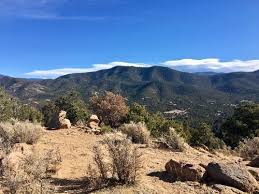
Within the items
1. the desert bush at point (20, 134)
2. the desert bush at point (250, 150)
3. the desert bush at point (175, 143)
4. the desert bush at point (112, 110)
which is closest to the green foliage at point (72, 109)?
the desert bush at point (112, 110)

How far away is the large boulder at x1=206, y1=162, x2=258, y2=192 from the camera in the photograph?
360 inches

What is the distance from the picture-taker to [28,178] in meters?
8.80

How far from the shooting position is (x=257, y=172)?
10156 mm

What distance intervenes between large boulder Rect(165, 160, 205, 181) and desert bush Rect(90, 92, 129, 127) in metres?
17.7

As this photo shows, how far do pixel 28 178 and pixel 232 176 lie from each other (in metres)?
5.04

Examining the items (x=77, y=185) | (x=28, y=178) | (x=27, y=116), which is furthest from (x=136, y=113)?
(x=28, y=178)

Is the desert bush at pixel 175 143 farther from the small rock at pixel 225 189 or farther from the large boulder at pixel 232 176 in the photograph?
the small rock at pixel 225 189

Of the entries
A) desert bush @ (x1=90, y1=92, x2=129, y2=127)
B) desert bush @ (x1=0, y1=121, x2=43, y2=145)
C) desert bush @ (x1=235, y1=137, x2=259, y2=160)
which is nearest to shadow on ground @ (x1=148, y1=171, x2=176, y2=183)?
desert bush @ (x1=235, y1=137, x2=259, y2=160)

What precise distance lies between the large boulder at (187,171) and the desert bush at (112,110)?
17703 millimetres

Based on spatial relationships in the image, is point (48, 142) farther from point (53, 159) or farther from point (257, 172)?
point (257, 172)

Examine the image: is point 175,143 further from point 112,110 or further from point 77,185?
point 112,110

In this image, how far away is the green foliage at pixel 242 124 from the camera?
3700cm

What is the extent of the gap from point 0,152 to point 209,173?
633 cm

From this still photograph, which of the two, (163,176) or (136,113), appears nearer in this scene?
(163,176)
